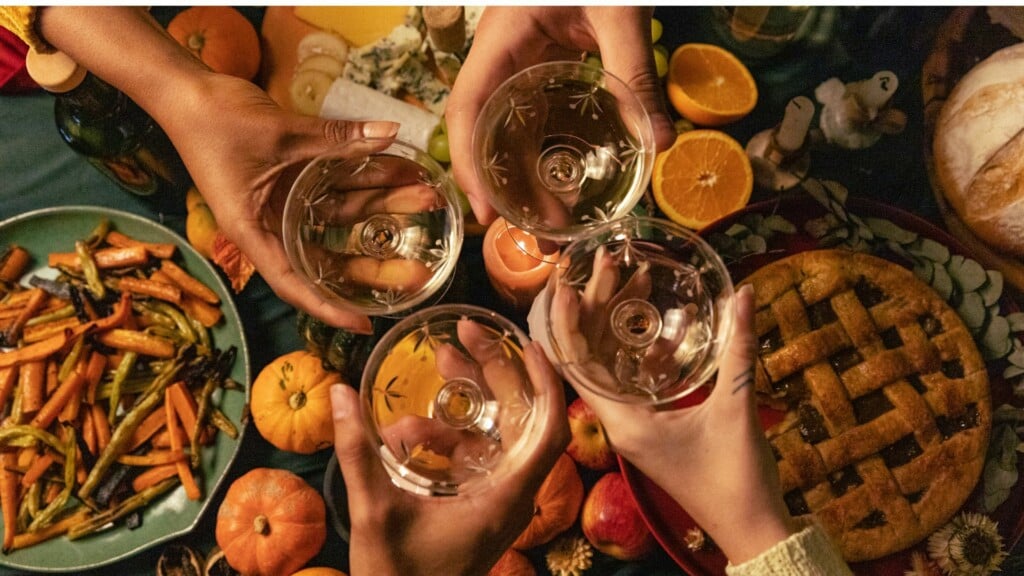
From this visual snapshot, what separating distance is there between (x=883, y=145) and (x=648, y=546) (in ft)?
3.04

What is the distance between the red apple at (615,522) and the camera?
1.24 meters

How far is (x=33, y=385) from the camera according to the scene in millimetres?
1315

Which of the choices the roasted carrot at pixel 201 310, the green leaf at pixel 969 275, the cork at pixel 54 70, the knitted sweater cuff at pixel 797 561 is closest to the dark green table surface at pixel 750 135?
the roasted carrot at pixel 201 310

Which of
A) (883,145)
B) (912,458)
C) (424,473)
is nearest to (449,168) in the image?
(424,473)

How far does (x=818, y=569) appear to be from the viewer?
0.99 meters

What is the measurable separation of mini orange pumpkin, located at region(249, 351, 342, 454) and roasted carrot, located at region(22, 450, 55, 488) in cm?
39

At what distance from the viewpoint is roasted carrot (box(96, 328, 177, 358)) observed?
134 centimetres

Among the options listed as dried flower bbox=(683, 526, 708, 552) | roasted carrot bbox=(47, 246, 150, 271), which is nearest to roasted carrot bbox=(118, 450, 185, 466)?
roasted carrot bbox=(47, 246, 150, 271)

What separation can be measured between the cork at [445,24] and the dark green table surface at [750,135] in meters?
0.39

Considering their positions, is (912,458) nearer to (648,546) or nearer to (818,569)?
(818,569)

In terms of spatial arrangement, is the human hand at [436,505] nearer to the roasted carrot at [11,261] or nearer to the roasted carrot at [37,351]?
the roasted carrot at [37,351]

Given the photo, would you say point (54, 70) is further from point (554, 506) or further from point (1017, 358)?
point (1017, 358)

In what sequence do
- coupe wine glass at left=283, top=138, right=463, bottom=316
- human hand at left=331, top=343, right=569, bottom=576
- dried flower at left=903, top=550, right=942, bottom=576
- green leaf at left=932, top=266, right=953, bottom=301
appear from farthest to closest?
green leaf at left=932, top=266, right=953, bottom=301, dried flower at left=903, top=550, right=942, bottom=576, coupe wine glass at left=283, top=138, right=463, bottom=316, human hand at left=331, top=343, right=569, bottom=576

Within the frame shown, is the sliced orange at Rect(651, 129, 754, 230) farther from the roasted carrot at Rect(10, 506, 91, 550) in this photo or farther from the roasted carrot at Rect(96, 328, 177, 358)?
the roasted carrot at Rect(10, 506, 91, 550)
